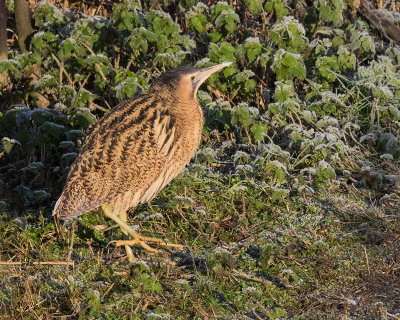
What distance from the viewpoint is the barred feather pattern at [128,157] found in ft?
15.8

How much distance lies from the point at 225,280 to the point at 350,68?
10.5 feet

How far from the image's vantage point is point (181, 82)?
5027 millimetres

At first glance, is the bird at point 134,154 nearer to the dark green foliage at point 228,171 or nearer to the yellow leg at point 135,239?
the yellow leg at point 135,239

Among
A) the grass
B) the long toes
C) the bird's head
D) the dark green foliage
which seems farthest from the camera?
the bird's head

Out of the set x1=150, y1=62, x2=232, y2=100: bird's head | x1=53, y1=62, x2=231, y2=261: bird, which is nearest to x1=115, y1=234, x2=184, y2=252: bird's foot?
x1=53, y1=62, x2=231, y2=261: bird

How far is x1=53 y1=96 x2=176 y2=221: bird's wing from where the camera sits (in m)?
4.81

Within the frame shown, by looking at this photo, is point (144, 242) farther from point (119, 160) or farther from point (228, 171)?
point (228, 171)

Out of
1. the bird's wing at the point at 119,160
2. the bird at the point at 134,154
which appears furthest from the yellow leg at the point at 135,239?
the bird's wing at the point at 119,160

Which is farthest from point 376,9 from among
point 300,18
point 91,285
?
point 91,285

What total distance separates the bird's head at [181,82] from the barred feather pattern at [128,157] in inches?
2.6

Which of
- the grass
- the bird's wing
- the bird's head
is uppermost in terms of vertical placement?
the bird's head

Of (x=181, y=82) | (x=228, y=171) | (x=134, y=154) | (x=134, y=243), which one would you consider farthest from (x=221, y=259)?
(x=228, y=171)

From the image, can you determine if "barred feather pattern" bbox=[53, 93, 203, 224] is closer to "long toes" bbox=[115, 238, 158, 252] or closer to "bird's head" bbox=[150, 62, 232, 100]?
"bird's head" bbox=[150, 62, 232, 100]

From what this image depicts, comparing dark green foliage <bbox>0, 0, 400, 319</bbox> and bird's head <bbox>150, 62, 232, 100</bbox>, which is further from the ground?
bird's head <bbox>150, 62, 232, 100</bbox>
